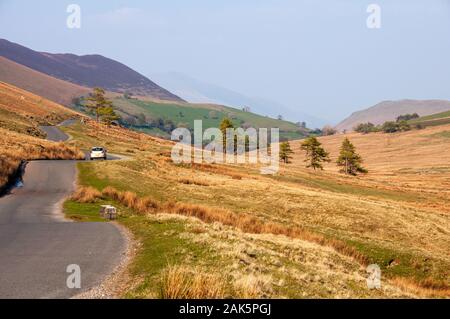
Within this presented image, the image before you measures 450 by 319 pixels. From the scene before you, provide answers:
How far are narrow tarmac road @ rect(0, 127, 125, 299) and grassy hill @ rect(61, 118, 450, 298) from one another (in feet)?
4.21

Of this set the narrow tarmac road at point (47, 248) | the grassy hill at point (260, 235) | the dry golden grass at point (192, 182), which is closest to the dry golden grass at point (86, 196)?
the grassy hill at point (260, 235)

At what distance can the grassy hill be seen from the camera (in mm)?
15531

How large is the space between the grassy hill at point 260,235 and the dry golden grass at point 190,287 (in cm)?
5

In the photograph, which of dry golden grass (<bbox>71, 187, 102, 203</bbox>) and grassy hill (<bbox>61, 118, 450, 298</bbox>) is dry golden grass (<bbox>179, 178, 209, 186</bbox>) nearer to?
grassy hill (<bbox>61, 118, 450, 298</bbox>)

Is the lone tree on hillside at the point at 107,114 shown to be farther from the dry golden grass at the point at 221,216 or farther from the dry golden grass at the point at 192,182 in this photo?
the dry golden grass at the point at 221,216

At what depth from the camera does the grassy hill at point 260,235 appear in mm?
15531

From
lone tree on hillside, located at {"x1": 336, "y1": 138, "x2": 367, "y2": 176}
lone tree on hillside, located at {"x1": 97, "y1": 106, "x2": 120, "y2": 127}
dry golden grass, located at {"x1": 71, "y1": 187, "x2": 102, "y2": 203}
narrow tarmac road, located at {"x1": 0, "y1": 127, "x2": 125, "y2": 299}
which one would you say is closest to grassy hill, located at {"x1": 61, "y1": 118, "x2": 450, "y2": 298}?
dry golden grass, located at {"x1": 71, "y1": 187, "x2": 102, "y2": 203}

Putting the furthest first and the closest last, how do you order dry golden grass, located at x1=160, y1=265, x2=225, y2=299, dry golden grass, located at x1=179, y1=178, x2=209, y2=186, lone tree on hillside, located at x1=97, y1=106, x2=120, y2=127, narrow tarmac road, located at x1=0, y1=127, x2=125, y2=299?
lone tree on hillside, located at x1=97, y1=106, x2=120, y2=127 < dry golden grass, located at x1=179, y1=178, x2=209, y2=186 < narrow tarmac road, located at x1=0, y1=127, x2=125, y2=299 < dry golden grass, located at x1=160, y1=265, x2=225, y2=299

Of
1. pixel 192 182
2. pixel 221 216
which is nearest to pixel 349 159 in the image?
pixel 192 182

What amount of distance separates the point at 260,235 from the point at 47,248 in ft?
42.1

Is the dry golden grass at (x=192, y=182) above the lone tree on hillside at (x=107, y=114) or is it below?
below

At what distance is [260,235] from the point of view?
28.3 meters

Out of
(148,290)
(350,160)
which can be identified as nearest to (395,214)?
(148,290)
